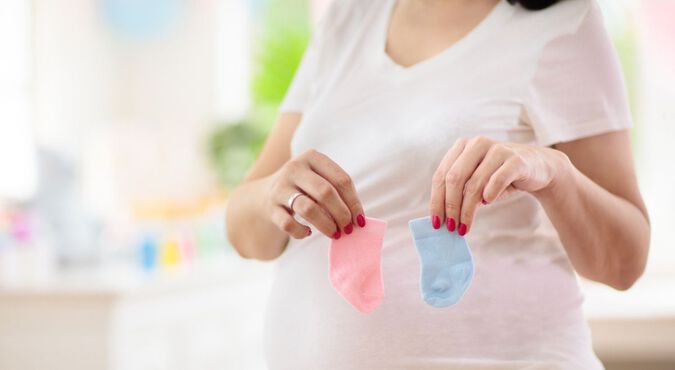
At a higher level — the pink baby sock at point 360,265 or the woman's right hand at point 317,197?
the woman's right hand at point 317,197

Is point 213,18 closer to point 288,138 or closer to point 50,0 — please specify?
point 50,0

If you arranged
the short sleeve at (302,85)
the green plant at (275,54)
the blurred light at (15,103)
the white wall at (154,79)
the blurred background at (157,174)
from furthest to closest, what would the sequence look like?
the green plant at (275,54) → the white wall at (154,79) → the blurred light at (15,103) → the blurred background at (157,174) → the short sleeve at (302,85)

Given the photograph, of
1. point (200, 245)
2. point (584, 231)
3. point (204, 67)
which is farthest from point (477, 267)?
point (204, 67)

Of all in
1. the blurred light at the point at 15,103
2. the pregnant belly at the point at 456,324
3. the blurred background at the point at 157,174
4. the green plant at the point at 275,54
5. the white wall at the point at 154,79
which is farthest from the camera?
the green plant at the point at 275,54

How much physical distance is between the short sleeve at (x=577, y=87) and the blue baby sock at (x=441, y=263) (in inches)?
6.3

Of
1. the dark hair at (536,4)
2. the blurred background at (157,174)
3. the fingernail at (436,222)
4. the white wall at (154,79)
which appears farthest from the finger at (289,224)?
the white wall at (154,79)

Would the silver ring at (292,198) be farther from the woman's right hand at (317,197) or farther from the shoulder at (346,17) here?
the shoulder at (346,17)

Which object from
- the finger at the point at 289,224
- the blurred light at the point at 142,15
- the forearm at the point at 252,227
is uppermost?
the finger at the point at 289,224

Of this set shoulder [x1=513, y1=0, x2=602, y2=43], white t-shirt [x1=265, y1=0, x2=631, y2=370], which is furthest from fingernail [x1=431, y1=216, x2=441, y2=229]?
shoulder [x1=513, y1=0, x2=602, y2=43]

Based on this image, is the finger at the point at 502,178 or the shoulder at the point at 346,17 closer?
the finger at the point at 502,178

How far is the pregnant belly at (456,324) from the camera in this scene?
2.64ft

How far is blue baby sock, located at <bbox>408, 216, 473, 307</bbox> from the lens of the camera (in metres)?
0.73

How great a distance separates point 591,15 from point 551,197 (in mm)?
201

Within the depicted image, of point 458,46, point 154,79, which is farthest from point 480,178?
point 154,79
